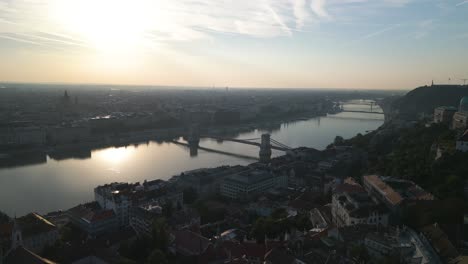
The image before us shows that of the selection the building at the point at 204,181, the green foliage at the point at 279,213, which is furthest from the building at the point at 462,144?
the building at the point at 204,181

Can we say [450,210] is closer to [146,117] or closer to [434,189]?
[434,189]

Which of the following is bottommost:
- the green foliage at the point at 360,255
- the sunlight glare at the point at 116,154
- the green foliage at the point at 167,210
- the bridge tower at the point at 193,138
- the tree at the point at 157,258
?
the sunlight glare at the point at 116,154

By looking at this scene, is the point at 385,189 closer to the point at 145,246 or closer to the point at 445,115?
the point at 145,246

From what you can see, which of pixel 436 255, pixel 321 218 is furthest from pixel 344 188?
pixel 436 255

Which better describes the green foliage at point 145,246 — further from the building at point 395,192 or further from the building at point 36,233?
the building at point 395,192

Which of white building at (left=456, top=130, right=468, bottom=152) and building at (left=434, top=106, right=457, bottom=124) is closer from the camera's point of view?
white building at (left=456, top=130, right=468, bottom=152)

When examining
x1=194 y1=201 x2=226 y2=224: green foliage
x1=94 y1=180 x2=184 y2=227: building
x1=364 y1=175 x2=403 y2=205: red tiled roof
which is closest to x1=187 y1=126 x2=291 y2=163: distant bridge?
x1=364 y1=175 x2=403 y2=205: red tiled roof

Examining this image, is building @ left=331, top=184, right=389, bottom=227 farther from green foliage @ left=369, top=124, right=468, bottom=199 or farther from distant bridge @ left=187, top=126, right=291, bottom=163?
distant bridge @ left=187, top=126, right=291, bottom=163
